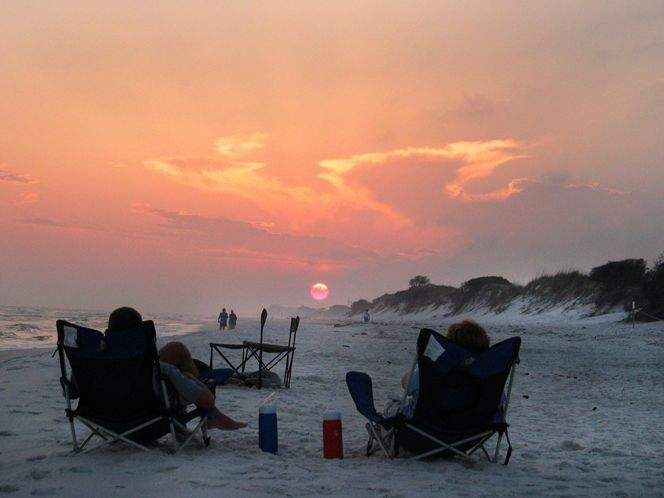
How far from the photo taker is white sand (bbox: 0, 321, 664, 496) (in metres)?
4.56

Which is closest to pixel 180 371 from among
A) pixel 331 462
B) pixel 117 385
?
pixel 117 385

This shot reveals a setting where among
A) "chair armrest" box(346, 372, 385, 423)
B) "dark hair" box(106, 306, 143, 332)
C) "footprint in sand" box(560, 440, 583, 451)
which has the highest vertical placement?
"dark hair" box(106, 306, 143, 332)

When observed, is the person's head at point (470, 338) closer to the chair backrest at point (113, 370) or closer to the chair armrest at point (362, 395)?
the chair armrest at point (362, 395)

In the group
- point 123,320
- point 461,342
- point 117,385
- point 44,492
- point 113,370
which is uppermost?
point 123,320

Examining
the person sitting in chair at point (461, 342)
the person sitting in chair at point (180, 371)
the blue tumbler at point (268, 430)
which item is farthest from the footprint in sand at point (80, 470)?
the person sitting in chair at point (461, 342)

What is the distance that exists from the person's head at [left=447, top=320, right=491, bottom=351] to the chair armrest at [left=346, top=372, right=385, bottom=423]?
3.02ft

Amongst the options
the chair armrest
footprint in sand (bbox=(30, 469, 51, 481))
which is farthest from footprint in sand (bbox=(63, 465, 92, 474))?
the chair armrest

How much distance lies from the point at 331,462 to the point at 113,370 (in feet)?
6.52

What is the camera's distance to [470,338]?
17.7ft

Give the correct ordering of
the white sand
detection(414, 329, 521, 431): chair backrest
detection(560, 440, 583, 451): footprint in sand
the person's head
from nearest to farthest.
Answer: the white sand
detection(414, 329, 521, 431): chair backrest
the person's head
detection(560, 440, 583, 451): footprint in sand

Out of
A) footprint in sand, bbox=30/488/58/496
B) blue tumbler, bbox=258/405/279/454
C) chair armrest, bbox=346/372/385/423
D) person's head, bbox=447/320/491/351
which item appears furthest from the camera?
blue tumbler, bbox=258/405/279/454

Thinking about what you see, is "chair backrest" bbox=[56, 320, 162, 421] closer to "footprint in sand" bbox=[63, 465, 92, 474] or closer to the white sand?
the white sand

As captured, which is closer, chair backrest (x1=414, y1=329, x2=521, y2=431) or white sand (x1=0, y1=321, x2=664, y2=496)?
white sand (x1=0, y1=321, x2=664, y2=496)

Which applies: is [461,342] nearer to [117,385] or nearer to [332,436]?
[332,436]
